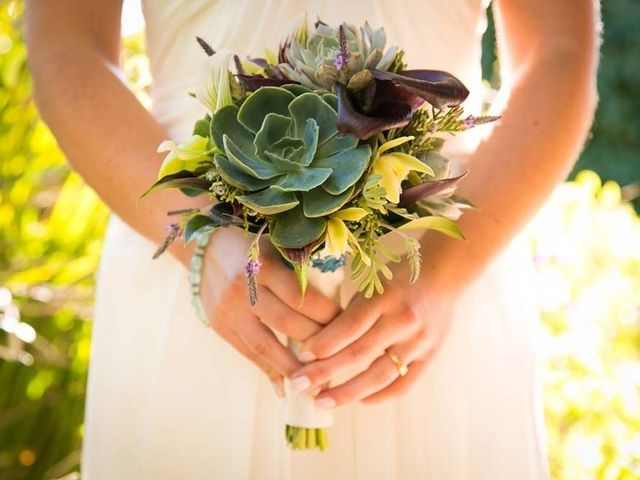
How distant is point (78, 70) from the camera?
154cm

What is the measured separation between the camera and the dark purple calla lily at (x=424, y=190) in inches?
47.4

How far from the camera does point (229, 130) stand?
1178 millimetres

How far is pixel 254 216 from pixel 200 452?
572 millimetres

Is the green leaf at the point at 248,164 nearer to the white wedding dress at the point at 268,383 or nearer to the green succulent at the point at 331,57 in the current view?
the green succulent at the point at 331,57

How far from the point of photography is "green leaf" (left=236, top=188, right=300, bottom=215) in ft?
3.63

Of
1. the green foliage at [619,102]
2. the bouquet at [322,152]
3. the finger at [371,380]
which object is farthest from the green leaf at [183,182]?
the green foliage at [619,102]

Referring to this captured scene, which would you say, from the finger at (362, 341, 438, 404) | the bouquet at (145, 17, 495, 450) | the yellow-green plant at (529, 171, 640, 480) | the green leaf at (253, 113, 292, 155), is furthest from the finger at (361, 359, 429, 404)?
the yellow-green plant at (529, 171, 640, 480)

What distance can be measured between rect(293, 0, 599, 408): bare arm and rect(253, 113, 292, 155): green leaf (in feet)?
1.14

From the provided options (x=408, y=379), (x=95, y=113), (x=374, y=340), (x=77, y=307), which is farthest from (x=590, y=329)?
(x=95, y=113)

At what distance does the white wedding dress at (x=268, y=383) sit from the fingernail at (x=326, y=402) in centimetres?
14

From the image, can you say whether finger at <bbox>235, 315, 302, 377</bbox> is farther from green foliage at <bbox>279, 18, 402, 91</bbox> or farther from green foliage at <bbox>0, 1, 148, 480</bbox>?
green foliage at <bbox>0, 1, 148, 480</bbox>

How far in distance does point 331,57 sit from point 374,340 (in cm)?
47

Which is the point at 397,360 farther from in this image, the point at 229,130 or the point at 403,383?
the point at 229,130

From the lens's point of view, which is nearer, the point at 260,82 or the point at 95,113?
the point at 260,82
